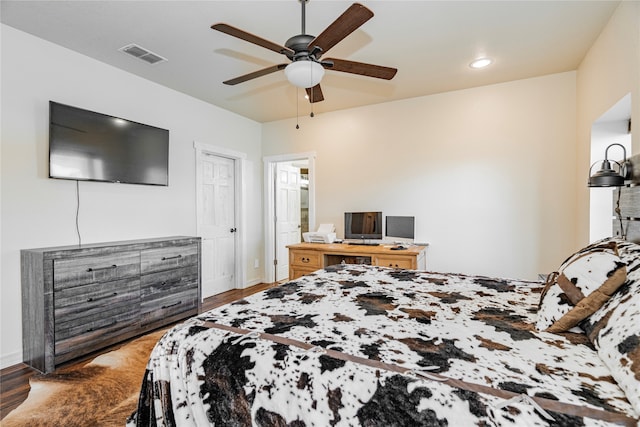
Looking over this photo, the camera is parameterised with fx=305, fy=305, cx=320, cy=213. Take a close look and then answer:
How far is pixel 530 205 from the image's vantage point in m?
3.47

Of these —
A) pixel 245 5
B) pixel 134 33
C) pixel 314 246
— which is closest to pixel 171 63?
pixel 134 33

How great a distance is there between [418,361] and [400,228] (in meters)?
3.06

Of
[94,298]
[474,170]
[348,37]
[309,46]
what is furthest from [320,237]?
[309,46]

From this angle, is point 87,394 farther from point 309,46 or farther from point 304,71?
point 309,46

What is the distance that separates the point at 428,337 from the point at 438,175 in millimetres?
3057

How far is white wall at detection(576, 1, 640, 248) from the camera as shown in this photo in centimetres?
200

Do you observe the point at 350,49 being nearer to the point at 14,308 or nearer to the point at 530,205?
the point at 530,205

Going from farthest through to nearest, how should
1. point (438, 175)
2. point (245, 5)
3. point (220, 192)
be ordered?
1. point (220, 192)
2. point (438, 175)
3. point (245, 5)

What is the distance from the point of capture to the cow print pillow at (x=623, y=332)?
0.84 meters

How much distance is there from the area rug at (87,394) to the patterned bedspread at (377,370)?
69cm

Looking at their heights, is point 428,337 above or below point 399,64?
below

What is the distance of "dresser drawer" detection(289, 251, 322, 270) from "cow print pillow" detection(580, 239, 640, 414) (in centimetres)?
286

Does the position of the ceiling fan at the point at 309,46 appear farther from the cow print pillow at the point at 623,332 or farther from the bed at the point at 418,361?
the cow print pillow at the point at 623,332

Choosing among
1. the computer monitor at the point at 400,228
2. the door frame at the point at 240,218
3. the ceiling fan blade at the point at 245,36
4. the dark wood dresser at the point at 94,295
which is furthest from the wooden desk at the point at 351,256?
the ceiling fan blade at the point at 245,36
